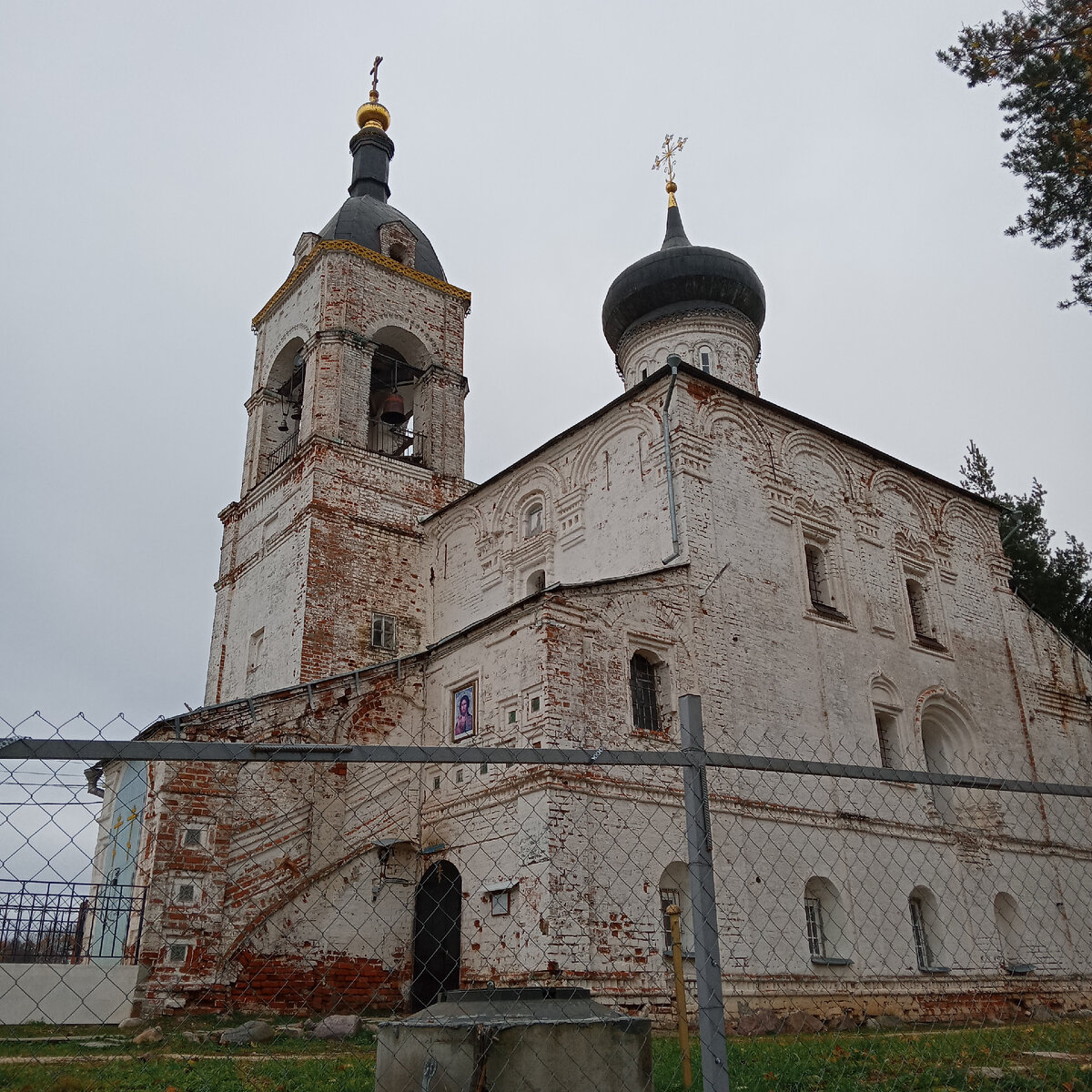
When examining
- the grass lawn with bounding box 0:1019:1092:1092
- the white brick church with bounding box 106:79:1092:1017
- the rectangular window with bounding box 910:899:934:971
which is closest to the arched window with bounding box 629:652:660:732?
the white brick church with bounding box 106:79:1092:1017

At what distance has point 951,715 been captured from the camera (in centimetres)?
1719

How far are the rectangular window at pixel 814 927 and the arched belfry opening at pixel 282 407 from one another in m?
13.4

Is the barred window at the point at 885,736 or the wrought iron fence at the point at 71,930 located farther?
the barred window at the point at 885,736

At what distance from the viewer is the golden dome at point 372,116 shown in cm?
2581

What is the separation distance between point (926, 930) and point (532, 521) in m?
8.82

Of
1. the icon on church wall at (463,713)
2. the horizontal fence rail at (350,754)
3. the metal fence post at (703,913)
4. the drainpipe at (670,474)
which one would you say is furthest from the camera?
the drainpipe at (670,474)

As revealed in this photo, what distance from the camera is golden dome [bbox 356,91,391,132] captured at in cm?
2581

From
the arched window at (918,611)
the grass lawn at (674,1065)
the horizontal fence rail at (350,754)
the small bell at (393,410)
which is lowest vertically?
A: the grass lawn at (674,1065)

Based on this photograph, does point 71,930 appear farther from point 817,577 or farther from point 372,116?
point 372,116

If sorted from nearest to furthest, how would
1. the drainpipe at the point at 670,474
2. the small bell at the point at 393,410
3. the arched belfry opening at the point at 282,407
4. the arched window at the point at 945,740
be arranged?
the drainpipe at the point at 670,474 < the arched window at the point at 945,740 < the small bell at the point at 393,410 < the arched belfry opening at the point at 282,407

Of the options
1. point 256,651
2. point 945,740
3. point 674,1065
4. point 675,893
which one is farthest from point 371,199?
point 674,1065

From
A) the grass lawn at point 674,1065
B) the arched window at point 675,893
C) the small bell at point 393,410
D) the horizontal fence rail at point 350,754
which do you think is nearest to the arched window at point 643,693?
the arched window at point 675,893

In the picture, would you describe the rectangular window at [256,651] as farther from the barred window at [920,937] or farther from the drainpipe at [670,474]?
the barred window at [920,937]

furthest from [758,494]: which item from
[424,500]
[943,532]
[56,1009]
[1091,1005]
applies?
[56,1009]
